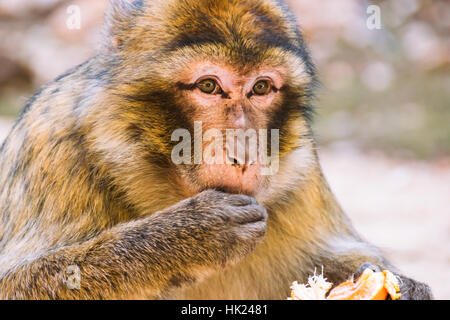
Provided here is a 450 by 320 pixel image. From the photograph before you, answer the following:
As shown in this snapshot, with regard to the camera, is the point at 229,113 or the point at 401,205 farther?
the point at 401,205

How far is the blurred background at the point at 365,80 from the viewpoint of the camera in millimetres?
7633

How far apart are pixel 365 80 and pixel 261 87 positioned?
687 cm

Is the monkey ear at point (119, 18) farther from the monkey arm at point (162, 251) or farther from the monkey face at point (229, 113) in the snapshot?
the monkey arm at point (162, 251)

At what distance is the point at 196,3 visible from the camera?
9.48 ft

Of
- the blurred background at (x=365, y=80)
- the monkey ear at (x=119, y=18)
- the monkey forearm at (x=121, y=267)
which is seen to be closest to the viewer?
the monkey forearm at (x=121, y=267)

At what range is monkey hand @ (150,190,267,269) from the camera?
2695 mm

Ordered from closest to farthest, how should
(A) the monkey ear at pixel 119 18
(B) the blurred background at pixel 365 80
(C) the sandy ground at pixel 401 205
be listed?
(A) the monkey ear at pixel 119 18 < (C) the sandy ground at pixel 401 205 < (B) the blurred background at pixel 365 80

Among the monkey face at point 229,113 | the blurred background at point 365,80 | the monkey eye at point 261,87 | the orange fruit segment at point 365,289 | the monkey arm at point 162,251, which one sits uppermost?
the blurred background at point 365,80

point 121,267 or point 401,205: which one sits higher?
point 401,205

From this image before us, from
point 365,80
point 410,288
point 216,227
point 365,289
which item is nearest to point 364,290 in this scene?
point 365,289

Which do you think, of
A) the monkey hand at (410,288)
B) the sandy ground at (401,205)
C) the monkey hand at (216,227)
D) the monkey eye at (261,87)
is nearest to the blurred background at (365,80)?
the sandy ground at (401,205)

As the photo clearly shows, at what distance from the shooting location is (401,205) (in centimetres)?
693

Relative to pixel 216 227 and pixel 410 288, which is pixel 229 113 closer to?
pixel 216 227
